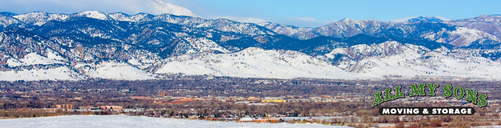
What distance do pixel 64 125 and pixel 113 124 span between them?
250 inches

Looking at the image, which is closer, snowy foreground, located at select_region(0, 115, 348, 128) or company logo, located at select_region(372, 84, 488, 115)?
snowy foreground, located at select_region(0, 115, 348, 128)

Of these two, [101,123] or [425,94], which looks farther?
[425,94]

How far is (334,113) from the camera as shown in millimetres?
149125

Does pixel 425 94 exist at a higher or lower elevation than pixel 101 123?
higher

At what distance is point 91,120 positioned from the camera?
75.8m

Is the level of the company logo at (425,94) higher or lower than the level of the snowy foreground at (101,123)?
higher

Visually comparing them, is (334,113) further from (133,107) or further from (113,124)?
(113,124)

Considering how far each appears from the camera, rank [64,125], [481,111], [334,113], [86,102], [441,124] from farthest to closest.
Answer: [86,102] → [334,113] → [481,111] → [441,124] → [64,125]

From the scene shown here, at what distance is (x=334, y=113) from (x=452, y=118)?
40794 mm

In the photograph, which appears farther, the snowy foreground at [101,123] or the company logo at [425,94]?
the company logo at [425,94]

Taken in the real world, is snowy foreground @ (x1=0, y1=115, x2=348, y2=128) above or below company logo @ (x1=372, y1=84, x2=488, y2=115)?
below

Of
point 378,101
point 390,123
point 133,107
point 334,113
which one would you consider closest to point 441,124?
point 390,123

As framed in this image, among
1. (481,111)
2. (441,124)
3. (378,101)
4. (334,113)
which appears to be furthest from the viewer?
(334,113)

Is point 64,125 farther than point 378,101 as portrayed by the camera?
No
